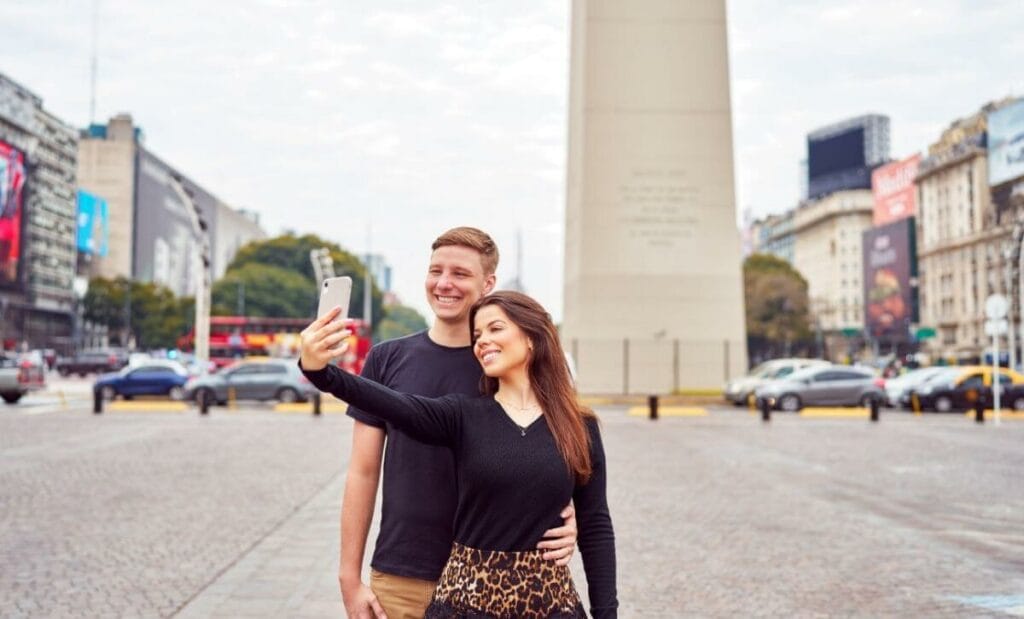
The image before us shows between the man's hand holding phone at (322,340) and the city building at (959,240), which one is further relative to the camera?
the city building at (959,240)

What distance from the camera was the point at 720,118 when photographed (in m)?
34.6

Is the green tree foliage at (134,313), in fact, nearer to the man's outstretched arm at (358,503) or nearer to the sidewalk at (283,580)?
the sidewalk at (283,580)

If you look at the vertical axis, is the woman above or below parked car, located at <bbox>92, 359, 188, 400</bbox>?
above

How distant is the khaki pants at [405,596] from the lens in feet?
9.92

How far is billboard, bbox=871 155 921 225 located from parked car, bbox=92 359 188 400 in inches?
3356

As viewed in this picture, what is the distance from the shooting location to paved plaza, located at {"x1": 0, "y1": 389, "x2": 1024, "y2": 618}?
265 inches

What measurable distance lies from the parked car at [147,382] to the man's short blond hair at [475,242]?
3074cm

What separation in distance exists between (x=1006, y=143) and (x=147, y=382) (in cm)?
7174

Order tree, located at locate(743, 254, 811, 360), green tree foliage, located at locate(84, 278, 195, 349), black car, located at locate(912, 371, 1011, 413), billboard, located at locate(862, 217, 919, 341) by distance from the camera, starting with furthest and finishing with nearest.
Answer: billboard, located at locate(862, 217, 919, 341)
green tree foliage, located at locate(84, 278, 195, 349)
tree, located at locate(743, 254, 811, 360)
black car, located at locate(912, 371, 1011, 413)

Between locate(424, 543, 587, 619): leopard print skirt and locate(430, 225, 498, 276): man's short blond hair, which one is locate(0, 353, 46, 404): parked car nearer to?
locate(430, 225, 498, 276): man's short blond hair

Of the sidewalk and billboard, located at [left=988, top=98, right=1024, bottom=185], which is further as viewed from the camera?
billboard, located at [left=988, top=98, right=1024, bottom=185]

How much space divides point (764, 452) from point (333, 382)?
15.7m

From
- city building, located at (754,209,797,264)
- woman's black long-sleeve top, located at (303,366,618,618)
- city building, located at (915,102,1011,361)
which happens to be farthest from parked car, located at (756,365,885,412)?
city building, located at (754,209,797,264)

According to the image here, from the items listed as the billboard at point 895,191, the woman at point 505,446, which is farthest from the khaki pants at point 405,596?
the billboard at point 895,191
